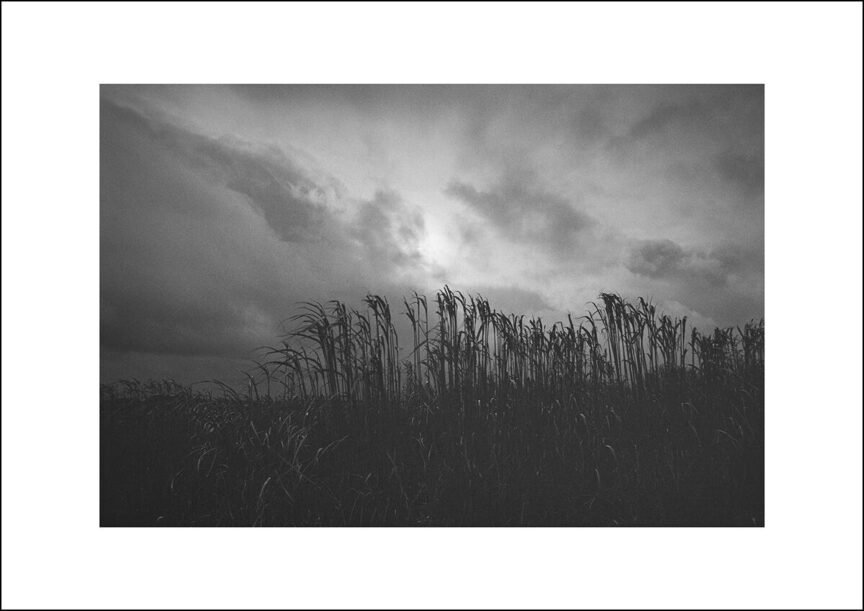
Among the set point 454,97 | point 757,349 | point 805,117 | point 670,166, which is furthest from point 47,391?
point 805,117

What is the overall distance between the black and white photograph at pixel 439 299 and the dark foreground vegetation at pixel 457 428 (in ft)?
0.04

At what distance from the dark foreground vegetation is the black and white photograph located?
0.01 meters

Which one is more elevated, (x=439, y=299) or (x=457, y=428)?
(x=439, y=299)

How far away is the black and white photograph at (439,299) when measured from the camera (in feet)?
8.89

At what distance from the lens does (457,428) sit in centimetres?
276

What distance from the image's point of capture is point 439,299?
9.35ft

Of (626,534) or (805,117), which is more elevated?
(805,117)

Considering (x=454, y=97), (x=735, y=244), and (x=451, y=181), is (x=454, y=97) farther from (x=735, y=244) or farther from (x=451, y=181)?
(x=735, y=244)

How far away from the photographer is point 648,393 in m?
2.80

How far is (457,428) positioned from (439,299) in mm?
645

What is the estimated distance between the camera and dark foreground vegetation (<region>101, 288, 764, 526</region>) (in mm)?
2672

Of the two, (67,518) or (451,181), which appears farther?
(451,181)

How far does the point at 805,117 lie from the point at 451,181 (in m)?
1.85
